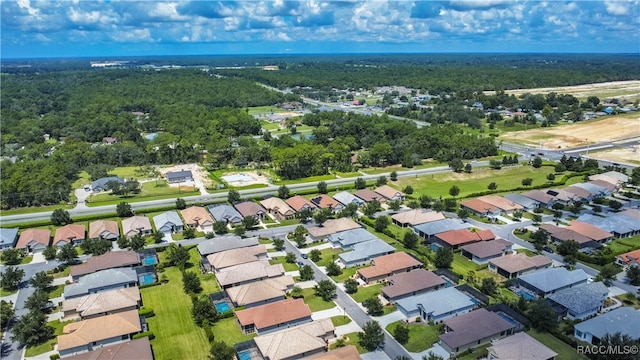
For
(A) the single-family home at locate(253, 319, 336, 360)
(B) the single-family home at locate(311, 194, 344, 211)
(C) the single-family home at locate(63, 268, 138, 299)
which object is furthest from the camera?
(B) the single-family home at locate(311, 194, 344, 211)

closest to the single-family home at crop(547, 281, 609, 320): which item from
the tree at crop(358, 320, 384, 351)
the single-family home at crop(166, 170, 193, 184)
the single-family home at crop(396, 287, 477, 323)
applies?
the single-family home at crop(396, 287, 477, 323)

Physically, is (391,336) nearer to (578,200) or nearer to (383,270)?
(383,270)

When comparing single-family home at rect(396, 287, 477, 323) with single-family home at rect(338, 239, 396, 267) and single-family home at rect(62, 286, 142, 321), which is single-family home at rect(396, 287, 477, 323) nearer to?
single-family home at rect(338, 239, 396, 267)

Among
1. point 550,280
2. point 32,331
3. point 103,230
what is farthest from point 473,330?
point 103,230

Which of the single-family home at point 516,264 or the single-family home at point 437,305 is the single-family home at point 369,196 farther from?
the single-family home at point 437,305

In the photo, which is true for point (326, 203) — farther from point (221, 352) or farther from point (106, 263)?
point (221, 352)

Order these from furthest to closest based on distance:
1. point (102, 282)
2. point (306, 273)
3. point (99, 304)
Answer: point (306, 273)
point (102, 282)
point (99, 304)
